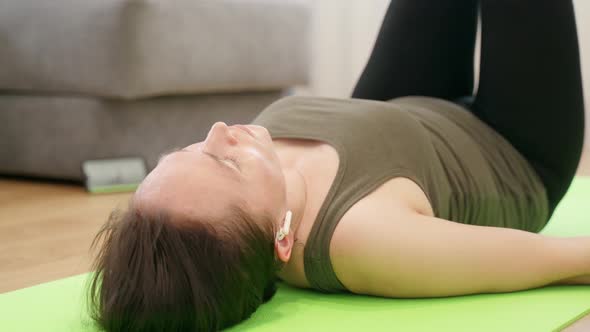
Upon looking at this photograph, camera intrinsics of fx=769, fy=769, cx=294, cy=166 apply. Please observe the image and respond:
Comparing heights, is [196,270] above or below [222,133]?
below

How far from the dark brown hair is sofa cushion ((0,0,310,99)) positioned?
4.28 ft

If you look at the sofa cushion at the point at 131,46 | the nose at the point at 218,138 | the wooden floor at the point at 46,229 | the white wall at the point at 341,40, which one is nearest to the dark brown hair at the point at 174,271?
the nose at the point at 218,138

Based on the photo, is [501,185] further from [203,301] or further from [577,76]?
[203,301]

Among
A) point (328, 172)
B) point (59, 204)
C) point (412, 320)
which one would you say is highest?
point (328, 172)

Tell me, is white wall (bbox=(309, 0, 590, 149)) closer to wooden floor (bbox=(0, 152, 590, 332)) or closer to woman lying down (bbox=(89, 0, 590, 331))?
wooden floor (bbox=(0, 152, 590, 332))

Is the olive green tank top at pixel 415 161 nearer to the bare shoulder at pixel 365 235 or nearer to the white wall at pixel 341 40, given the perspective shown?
the bare shoulder at pixel 365 235

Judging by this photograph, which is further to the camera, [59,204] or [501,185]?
[59,204]

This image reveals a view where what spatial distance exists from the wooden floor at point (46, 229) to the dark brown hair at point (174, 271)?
10.9 inches

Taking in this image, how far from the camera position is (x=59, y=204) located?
6.50 feet

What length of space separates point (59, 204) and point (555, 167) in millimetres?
1242

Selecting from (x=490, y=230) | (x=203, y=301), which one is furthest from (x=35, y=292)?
(x=490, y=230)

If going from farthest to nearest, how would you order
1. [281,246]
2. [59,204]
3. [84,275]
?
[59,204] → [84,275] → [281,246]

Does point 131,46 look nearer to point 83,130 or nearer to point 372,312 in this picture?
point 83,130

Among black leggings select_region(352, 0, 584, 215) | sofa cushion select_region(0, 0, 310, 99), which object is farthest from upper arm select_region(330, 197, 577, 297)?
sofa cushion select_region(0, 0, 310, 99)
